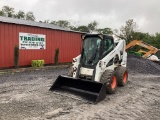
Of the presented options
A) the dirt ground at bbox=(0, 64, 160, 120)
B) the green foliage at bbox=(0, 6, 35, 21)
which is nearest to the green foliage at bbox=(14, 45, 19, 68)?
the dirt ground at bbox=(0, 64, 160, 120)

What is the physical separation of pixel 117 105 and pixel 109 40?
2882 millimetres

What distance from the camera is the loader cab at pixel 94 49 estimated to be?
8.09m

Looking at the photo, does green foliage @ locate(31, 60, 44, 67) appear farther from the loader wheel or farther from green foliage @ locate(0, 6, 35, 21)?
green foliage @ locate(0, 6, 35, 21)

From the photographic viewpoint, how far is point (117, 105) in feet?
22.2

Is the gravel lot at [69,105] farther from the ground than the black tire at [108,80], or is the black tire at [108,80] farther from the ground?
the black tire at [108,80]

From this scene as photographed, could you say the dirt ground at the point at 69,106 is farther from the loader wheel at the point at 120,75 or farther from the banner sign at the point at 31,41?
the banner sign at the point at 31,41

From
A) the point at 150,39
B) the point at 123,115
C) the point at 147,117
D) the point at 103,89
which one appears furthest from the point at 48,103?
the point at 150,39

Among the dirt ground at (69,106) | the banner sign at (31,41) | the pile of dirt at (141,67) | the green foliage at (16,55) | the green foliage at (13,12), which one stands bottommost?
the dirt ground at (69,106)

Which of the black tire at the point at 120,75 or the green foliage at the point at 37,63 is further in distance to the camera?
the green foliage at the point at 37,63

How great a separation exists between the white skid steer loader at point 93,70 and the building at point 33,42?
258 inches

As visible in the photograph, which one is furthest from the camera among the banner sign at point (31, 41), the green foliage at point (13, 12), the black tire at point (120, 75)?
the green foliage at point (13, 12)

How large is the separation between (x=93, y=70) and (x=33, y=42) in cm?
858

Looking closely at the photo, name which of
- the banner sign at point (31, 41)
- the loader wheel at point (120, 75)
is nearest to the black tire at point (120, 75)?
the loader wheel at point (120, 75)

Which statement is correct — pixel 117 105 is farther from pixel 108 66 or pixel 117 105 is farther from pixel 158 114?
pixel 108 66
